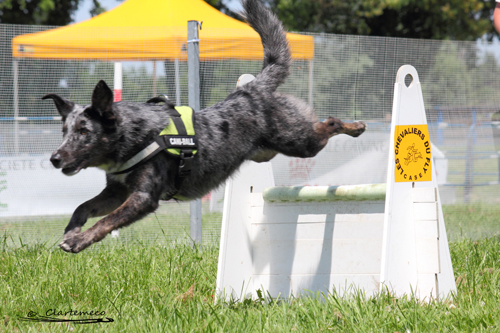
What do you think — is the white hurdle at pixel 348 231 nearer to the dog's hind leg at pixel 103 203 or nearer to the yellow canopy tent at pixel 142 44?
the dog's hind leg at pixel 103 203

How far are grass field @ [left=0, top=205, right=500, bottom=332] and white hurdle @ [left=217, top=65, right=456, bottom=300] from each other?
19 centimetres

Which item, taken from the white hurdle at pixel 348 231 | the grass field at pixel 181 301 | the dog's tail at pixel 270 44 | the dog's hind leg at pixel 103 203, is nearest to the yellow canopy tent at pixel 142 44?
the dog's tail at pixel 270 44

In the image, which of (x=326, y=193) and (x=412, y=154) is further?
(x=326, y=193)

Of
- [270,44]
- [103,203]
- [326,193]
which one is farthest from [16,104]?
[326,193]

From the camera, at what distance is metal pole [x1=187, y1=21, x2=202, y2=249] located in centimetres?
448

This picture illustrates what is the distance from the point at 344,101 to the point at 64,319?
3543mm

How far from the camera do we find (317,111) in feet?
17.2

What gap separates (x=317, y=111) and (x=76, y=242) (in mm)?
3276

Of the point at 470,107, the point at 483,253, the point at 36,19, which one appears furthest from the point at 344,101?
the point at 36,19

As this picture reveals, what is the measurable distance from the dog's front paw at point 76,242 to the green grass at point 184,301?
38 cm

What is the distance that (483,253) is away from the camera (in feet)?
13.1

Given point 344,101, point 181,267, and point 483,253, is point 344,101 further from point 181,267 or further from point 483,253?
point 181,267

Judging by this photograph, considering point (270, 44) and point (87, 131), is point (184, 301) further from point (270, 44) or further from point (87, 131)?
point (270, 44)

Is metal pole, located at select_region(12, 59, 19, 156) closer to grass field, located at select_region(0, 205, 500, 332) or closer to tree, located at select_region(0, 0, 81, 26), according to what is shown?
grass field, located at select_region(0, 205, 500, 332)
